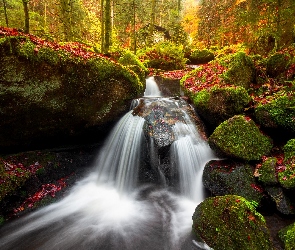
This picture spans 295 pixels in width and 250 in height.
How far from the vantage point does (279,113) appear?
609 centimetres

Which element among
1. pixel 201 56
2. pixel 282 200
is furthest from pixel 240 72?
pixel 201 56

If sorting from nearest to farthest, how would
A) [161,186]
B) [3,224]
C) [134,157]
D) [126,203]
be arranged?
[3,224] → [126,203] → [161,186] → [134,157]

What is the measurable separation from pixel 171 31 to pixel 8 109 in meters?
20.8

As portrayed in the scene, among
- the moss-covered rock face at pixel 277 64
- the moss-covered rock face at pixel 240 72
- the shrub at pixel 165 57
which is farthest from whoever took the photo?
the shrub at pixel 165 57

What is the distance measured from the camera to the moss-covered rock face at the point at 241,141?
233 inches

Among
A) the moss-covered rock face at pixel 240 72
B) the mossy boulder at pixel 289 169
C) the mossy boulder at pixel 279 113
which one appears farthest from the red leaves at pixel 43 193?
the moss-covered rock face at pixel 240 72

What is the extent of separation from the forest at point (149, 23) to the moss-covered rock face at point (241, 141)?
479 centimetres

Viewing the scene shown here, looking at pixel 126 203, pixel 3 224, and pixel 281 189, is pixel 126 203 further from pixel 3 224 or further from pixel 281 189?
pixel 281 189

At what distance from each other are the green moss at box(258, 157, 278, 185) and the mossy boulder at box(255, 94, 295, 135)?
3.44 ft

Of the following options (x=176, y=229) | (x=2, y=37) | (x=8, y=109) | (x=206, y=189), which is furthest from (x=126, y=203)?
(x=2, y=37)

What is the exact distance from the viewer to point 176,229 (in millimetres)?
5355

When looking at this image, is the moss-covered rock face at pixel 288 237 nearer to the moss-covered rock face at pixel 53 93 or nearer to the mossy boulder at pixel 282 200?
the mossy boulder at pixel 282 200

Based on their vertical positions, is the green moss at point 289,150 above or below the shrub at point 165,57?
below

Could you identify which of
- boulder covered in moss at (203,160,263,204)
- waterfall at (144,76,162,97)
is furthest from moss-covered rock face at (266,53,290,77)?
waterfall at (144,76,162,97)
